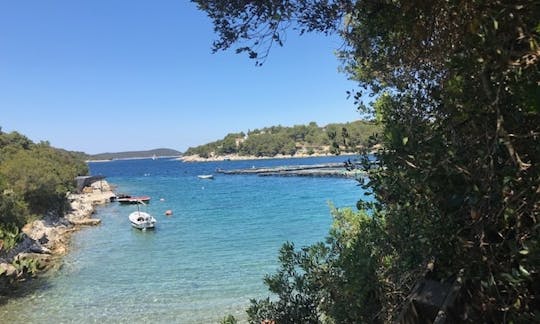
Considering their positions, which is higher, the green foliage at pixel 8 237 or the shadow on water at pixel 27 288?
the green foliage at pixel 8 237

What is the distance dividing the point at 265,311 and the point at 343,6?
494 cm

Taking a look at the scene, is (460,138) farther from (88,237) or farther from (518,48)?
(88,237)

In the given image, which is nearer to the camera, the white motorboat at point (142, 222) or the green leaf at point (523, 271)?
the green leaf at point (523, 271)

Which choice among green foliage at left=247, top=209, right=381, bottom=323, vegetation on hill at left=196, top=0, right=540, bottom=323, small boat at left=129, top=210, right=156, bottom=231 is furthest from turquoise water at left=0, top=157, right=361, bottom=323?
vegetation on hill at left=196, top=0, right=540, bottom=323

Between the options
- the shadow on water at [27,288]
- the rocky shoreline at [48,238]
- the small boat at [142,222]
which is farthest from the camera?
the small boat at [142,222]

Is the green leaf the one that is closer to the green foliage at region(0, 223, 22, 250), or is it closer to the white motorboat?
the green foliage at region(0, 223, 22, 250)

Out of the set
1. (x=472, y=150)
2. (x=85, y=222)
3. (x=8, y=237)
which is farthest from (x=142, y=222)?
(x=472, y=150)

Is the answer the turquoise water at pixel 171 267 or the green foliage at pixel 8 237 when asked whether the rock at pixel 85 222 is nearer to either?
the turquoise water at pixel 171 267

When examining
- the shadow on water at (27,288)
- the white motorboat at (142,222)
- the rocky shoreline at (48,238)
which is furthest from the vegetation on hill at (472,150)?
the white motorboat at (142,222)

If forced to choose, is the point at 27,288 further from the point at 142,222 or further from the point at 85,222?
the point at 85,222

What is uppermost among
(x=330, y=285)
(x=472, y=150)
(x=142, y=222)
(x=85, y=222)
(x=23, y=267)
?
(x=472, y=150)

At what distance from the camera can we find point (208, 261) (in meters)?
26.1

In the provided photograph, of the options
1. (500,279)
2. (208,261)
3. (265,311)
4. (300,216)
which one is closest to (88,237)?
(208,261)

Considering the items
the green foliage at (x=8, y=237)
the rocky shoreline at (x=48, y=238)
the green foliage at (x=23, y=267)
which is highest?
the green foliage at (x=8, y=237)
